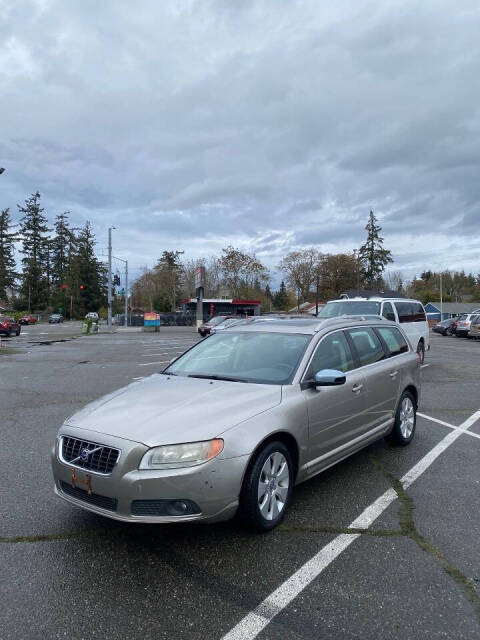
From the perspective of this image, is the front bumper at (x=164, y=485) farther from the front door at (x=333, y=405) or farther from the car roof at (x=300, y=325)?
the car roof at (x=300, y=325)

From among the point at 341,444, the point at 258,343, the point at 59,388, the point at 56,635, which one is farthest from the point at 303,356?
the point at 59,388

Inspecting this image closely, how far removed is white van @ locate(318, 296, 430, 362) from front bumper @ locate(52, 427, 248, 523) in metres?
8.95

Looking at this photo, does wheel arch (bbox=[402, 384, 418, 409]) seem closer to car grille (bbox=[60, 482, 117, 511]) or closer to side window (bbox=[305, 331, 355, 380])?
side window (bbox=[305, 331, 355, 380])

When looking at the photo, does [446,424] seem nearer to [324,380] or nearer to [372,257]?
[324,380]

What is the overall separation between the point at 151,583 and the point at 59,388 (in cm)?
795

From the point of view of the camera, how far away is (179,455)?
3062 mm

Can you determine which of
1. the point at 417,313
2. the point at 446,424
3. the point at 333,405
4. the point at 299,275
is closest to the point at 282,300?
the point at 299,275

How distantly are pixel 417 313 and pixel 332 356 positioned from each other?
9.89m

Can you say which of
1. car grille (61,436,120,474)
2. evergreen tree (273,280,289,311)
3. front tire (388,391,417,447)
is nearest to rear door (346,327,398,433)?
front tire (388,391,417,447)

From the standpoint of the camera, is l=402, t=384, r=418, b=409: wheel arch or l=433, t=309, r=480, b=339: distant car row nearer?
l=402, t=384, r=418, b=409: wheel arch

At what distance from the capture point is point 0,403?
8.47 metres

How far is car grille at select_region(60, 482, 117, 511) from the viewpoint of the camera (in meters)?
3.09

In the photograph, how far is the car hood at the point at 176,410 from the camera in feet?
10.4

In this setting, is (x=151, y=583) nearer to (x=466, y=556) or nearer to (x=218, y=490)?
(x=218, y=490)
